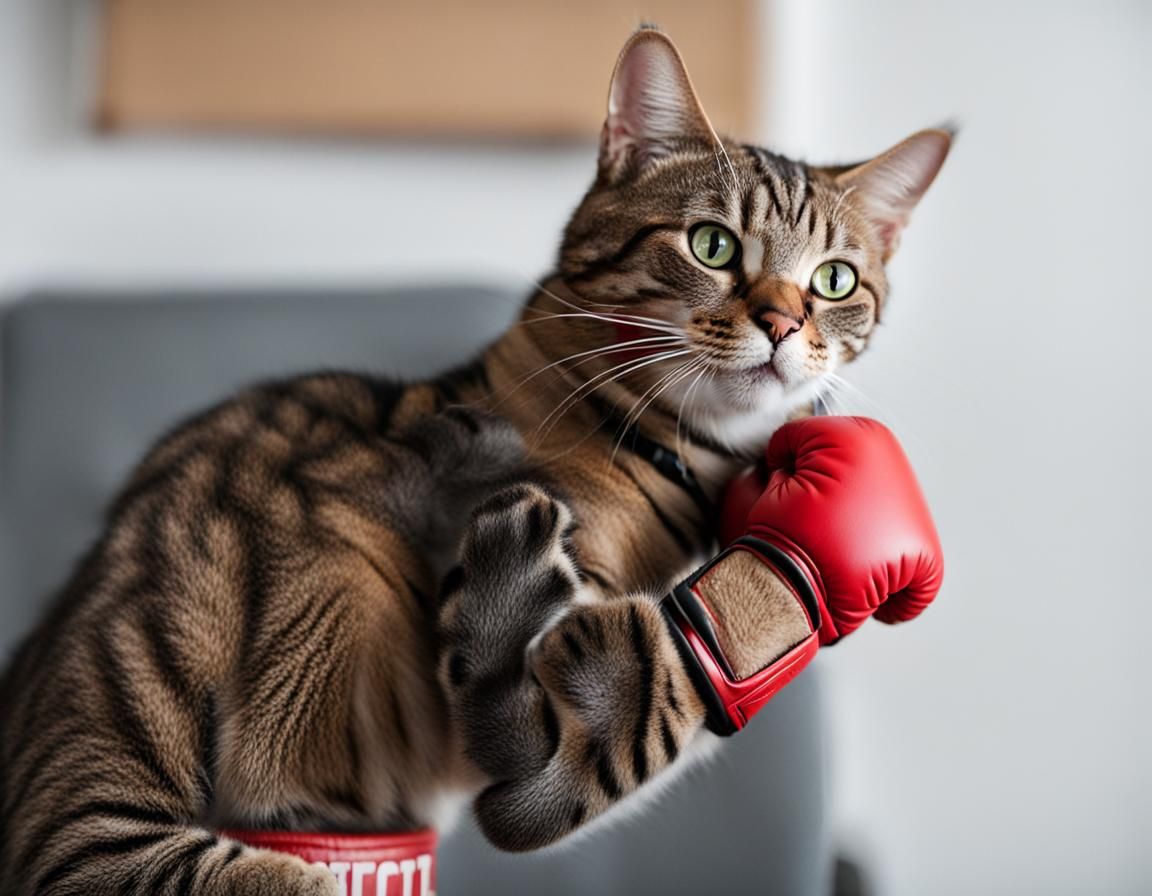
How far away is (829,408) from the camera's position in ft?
2.61

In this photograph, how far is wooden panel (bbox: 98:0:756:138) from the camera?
1648 mm

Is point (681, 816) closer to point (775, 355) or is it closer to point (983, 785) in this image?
point (983, 785)

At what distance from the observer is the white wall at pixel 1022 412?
166 centimetres

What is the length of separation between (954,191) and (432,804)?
1.36 m

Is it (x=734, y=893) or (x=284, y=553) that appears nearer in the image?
(x=284, y=553)

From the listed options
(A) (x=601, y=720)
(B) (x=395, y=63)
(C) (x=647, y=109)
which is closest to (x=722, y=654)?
(A) (x=601, y=720)

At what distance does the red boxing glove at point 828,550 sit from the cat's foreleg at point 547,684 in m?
0.02

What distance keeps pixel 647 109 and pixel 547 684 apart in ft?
1.40

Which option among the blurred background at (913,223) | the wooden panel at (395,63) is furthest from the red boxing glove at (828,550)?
the wooden panel at (395,63)

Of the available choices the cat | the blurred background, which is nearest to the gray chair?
the blurred background

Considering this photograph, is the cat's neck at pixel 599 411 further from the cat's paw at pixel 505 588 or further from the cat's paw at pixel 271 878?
the cat's paw at pixel 271 878

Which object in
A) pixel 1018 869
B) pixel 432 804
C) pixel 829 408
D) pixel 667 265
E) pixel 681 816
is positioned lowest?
pixel 1018 869

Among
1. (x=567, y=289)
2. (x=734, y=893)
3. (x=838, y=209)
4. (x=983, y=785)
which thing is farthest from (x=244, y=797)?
(x=983, y=785)

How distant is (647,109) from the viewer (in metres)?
0.76
